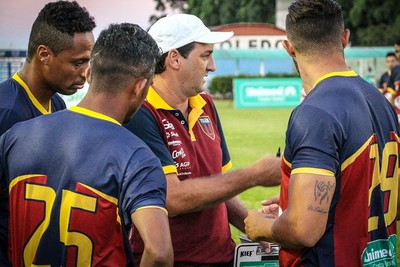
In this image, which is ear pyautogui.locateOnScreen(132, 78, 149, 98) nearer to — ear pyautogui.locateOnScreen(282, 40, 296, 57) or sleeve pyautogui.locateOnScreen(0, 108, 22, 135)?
ear pyautogui.locateOnScreen(282, 40, 296, 57)

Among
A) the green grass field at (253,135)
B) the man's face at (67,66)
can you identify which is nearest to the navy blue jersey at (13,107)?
the man's face at (67,66)

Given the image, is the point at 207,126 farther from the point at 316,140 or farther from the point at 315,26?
the point at 316,140

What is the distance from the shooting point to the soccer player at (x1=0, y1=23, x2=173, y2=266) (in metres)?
3.44

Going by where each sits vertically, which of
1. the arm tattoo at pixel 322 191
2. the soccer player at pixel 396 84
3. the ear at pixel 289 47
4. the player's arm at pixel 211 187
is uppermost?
the ear at pixel 289 47

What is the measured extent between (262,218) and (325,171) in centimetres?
51

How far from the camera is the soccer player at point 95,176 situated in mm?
3438

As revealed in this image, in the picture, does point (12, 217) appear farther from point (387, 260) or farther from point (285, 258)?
point (387, 260)

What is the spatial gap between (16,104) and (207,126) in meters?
1.06

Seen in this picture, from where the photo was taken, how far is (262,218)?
13.2 ft

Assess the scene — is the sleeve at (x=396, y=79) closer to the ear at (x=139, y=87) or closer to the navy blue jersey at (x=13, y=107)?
the navy blue jersey at (x=13, y=107)

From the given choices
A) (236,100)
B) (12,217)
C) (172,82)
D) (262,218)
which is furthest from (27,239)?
(236,100)

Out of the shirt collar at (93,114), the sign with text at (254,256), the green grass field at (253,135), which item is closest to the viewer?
the shirt collar at (93,114)

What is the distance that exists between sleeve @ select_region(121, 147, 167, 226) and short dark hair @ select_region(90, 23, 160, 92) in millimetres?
384

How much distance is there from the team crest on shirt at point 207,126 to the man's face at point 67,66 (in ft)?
2.31
